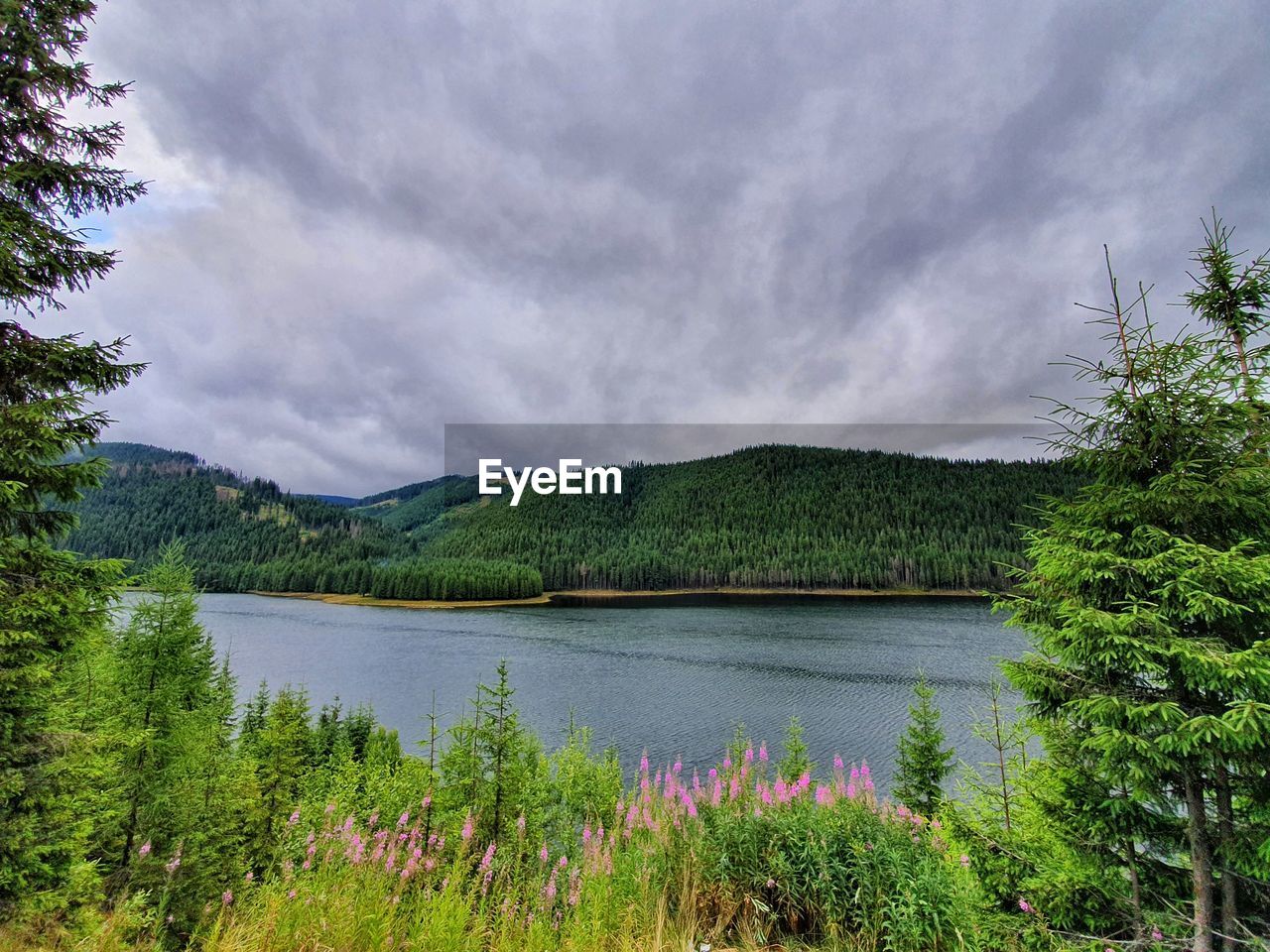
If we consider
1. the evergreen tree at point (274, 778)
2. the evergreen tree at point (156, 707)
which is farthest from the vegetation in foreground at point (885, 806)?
the evergreen tree at point (274, 778)

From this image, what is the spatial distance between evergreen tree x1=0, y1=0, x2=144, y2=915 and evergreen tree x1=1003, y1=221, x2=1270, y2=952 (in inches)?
362

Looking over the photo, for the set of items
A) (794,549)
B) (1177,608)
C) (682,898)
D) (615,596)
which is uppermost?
(794,549)

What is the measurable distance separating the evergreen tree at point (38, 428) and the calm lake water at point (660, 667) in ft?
48.9

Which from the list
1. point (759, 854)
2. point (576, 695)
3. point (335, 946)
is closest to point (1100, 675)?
point (759, 854)

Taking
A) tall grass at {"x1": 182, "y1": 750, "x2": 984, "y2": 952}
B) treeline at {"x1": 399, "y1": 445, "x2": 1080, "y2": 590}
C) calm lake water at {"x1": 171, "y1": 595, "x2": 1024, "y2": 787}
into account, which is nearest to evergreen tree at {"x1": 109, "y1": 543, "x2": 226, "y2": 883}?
tall grass at {"x1": 182, "y1": 750, "x2": 984, "y2": 952}

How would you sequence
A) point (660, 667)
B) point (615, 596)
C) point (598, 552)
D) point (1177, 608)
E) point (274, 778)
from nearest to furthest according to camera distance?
1. point (1177, 608)
2. point (274, 778)
3. point (660, 667)
4. point (615, 596)
5. point (598, 552)

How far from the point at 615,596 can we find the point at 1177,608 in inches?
5134

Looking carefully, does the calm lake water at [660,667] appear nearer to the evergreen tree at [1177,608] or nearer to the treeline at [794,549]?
the evergreen tree at [1177,608]

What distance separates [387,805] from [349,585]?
132m

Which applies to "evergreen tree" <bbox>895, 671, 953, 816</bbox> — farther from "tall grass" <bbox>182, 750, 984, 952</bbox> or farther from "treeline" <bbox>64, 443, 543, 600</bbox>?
"treeline" <bbox>64, 443, 543, 600</bbox>

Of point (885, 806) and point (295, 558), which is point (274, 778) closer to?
point (885, 806)

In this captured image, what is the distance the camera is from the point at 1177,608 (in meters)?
3.87

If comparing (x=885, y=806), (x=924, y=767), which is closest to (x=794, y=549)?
(x=924, y=767)

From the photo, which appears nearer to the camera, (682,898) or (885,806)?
(682,898)
